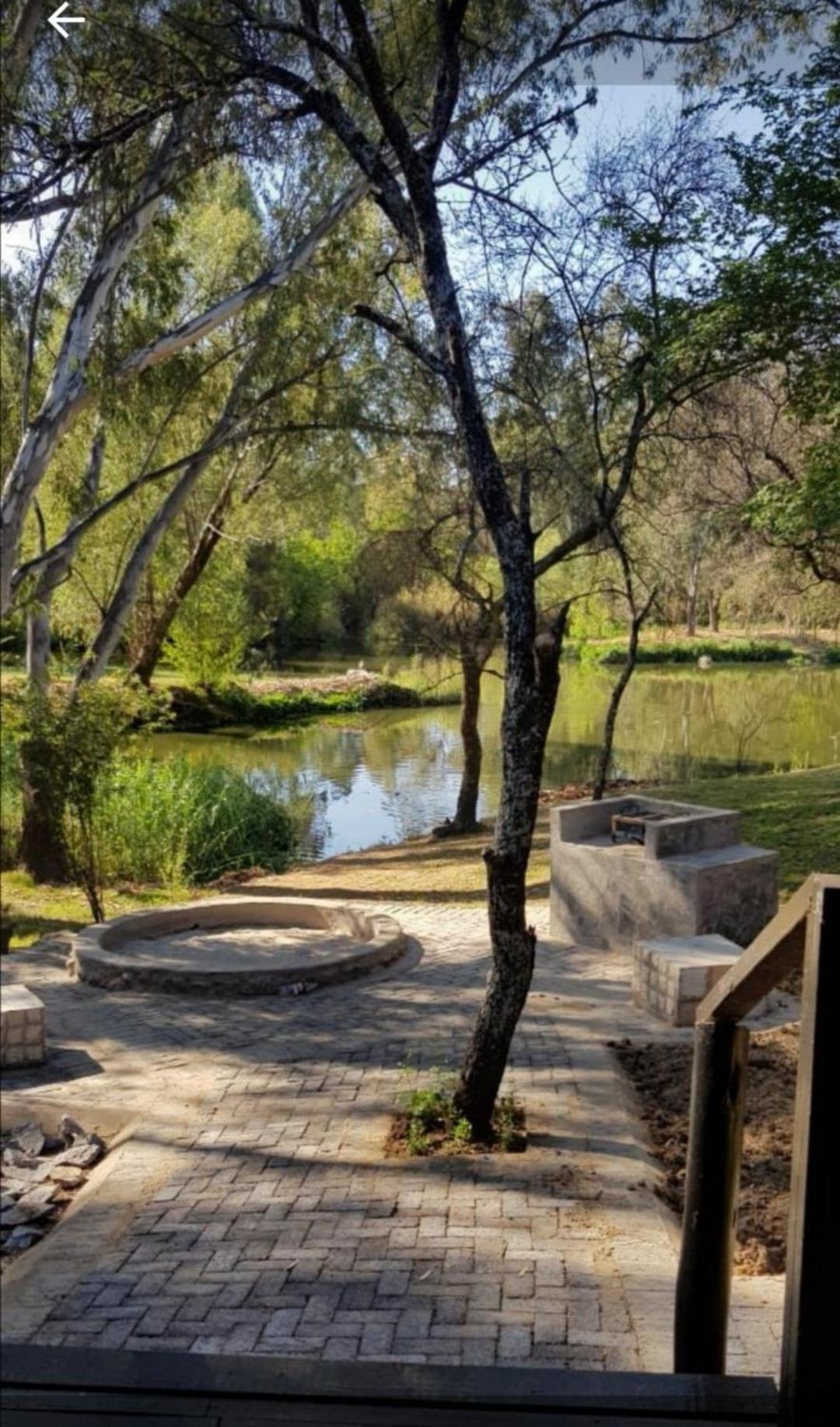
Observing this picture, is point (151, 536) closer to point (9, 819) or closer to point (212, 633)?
point (9, 819)

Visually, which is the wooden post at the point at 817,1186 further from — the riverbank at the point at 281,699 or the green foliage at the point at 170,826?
the riverbank at the point at 281,699

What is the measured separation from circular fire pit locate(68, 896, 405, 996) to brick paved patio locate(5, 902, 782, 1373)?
0.62 meters

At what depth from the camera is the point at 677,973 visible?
21.1 ft

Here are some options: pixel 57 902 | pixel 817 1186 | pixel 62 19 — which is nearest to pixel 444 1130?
pixel 817 1186

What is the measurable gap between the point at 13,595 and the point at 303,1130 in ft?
28.0

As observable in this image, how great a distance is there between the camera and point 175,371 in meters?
12.7

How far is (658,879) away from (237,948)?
282cm

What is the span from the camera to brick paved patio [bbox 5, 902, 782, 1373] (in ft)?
10.4

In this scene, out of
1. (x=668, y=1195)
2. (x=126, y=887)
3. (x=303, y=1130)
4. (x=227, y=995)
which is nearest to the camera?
(x=668, y=1195)

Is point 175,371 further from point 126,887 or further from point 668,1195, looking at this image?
point 668,1195

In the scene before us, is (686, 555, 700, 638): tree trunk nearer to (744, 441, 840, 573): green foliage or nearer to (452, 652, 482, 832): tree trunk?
(452, 652, 482, 832): tree trunk

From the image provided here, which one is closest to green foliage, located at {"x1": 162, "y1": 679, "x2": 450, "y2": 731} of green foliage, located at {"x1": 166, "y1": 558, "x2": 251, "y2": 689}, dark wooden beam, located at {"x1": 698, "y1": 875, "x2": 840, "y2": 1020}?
green foliage, located at {"x1": 166, "y1": 558, "x2": 251, "y2": 689}

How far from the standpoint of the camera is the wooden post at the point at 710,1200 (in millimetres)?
2443

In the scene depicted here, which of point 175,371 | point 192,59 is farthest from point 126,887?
point 192,59
